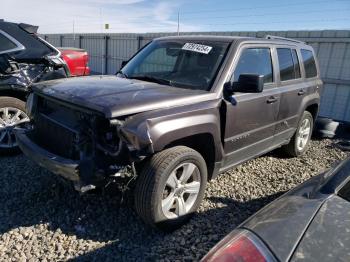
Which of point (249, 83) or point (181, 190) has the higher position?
point (249, 83)

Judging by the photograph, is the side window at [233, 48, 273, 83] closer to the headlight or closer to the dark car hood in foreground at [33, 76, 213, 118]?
the dark car hood in foreground at [33, 76, 213, 118]

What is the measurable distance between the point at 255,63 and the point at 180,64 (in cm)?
95

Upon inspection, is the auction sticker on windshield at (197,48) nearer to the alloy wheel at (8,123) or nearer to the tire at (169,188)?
the tire at (169,188)

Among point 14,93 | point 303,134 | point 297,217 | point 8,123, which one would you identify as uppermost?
point 297,217

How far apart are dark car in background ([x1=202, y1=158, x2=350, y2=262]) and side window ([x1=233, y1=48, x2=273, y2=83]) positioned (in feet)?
6.96

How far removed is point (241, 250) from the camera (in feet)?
4.79

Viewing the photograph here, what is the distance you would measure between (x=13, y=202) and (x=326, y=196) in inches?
125

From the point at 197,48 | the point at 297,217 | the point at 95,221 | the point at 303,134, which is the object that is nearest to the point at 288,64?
the point at 303,134

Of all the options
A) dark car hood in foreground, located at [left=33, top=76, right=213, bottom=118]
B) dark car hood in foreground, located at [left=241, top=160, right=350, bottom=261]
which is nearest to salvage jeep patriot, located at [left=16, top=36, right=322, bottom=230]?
dark car hood in foreground, located at [left=33, top=76, right=213, bottom=118]

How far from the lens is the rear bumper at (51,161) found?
2.80m

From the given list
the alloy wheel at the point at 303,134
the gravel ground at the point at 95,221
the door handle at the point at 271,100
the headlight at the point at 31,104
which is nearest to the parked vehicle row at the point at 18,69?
the gravel ground at the point at 95,221

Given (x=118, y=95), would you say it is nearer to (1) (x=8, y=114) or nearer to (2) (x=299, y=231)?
(2) (x=299, y=231)

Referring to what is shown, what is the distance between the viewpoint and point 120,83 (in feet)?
12.0

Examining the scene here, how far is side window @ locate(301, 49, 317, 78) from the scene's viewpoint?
5406mm
